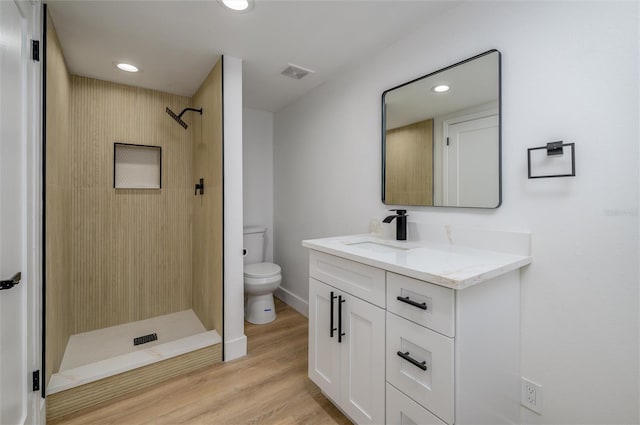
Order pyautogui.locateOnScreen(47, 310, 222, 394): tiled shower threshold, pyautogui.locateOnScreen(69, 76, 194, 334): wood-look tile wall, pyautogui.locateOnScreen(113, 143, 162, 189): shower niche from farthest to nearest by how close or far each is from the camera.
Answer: pyautogui.locateOnScreen(113, 143, 162, 189): shower niche, pyautogui.locateOnScreen(69, 76, 194, 334): wood-look tile wall, pyautogui.locateOnScreen(47, 310, 222, 394): tiled shower threshold

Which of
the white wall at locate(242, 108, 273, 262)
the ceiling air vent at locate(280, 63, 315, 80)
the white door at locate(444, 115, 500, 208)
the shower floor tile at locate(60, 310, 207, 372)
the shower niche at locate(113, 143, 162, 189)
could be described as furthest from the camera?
the white wall at locate(242, 108, 273, 262)

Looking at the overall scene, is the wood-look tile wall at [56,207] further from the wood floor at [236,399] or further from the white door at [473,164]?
the white door at [473,164]

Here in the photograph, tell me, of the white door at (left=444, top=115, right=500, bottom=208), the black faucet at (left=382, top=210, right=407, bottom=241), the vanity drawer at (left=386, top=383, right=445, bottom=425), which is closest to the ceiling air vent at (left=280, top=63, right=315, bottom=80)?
the white door at (left=444, top=115, right=500, bottom=208)

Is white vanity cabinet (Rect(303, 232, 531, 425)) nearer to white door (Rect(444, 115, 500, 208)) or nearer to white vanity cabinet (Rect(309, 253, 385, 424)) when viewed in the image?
white vanity cabinet (Rect(309, 253, 385, 424))

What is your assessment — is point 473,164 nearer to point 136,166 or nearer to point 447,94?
point 447,94

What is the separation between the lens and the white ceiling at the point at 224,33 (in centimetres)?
154

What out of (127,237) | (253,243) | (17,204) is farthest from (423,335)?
(127,237)

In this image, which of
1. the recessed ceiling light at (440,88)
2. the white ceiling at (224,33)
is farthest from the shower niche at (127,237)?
the recessed ceiling light at (440,88)

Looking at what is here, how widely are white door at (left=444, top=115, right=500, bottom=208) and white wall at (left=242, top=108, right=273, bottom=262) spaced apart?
221 cm

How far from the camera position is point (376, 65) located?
6.59 feet

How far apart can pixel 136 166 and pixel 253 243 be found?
1.32 metres

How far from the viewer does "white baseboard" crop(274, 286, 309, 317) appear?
9.27 feet

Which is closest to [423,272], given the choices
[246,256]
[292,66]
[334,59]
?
[334,59]

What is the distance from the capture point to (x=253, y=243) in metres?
3.04
